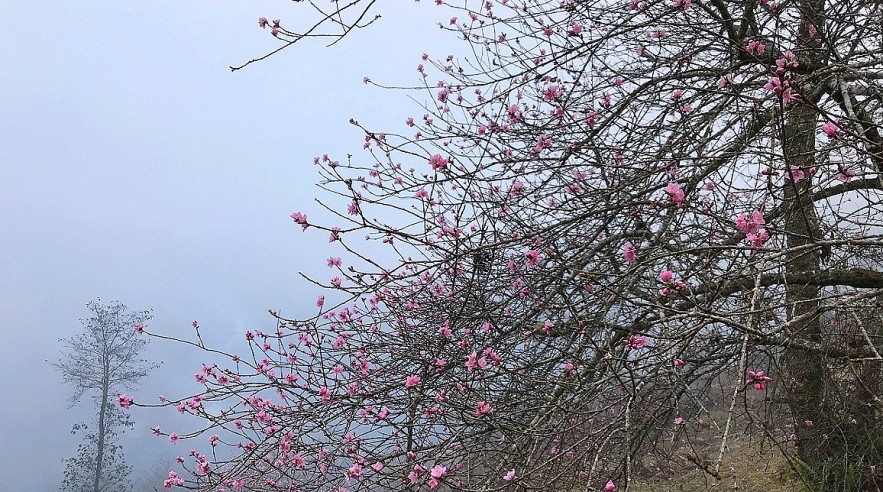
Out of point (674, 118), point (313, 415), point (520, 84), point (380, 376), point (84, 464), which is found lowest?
point (313, 415)

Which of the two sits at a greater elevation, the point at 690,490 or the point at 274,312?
the point at 274,312

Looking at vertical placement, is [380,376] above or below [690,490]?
above

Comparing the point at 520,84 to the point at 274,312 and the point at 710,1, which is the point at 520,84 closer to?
the point at 710,1

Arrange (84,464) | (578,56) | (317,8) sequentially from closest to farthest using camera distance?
1. (317,8)
2. (578,56)
3. (84,464)

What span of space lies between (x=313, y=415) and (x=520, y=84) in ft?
7.96

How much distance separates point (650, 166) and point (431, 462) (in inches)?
80.2

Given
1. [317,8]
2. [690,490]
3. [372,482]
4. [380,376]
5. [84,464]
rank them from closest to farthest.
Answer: [317,8] → [372,482] → [380,376] → [690,490] → [84,464]

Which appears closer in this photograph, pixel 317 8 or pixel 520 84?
pixel 317 8

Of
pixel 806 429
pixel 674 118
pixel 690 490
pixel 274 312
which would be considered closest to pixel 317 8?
pixel 274 312

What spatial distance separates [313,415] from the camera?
2982mm

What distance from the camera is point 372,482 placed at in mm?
2873

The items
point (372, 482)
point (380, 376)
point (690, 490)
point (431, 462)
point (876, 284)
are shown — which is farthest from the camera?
point (690, 490)

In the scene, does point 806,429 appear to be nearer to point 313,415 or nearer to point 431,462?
point 431,462

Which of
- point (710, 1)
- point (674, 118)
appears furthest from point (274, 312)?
point (710, 1)
